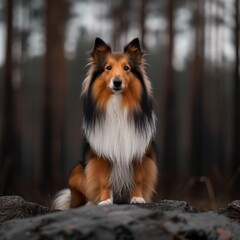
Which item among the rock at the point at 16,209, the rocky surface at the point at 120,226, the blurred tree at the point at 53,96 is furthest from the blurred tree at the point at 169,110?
the rocky surface at the point at 120,226

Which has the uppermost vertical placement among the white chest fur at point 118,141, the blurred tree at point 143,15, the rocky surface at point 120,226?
the blurred tree at point 143,15

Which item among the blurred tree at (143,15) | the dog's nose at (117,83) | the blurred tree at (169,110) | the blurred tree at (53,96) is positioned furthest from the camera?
the blurred tree at (143,15)

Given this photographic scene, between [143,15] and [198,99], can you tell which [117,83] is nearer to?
[143,15]

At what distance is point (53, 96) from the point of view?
15242mm

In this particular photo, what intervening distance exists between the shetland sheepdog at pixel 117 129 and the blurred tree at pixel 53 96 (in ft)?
28.6

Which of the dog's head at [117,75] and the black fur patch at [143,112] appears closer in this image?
the dog's head at [117,75]

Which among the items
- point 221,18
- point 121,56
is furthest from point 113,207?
point 221,18

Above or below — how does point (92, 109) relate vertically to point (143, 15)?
below

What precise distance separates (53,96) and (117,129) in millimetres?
9851

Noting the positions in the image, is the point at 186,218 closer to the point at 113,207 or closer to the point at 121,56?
the point at 113,207

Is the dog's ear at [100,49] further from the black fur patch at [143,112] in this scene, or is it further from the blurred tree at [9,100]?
the blurred tree at [9,100]

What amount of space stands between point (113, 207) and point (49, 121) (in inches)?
433

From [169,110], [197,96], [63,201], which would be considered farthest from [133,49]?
[197,96]

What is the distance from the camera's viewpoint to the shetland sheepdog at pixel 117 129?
5.51m
